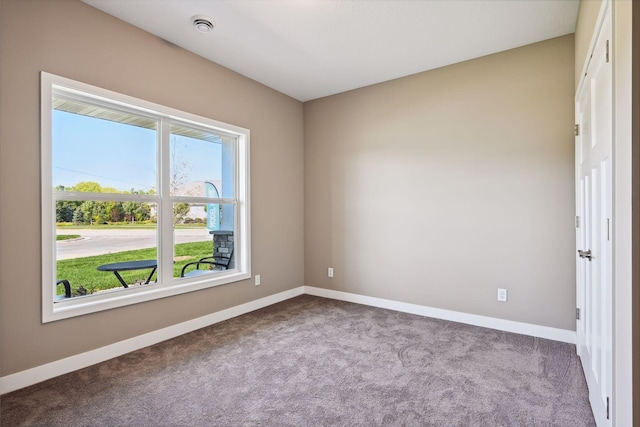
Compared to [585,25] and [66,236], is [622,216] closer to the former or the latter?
[585,25]

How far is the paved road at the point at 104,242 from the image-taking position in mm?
2539

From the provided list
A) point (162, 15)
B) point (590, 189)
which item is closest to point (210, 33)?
point (162, 15)

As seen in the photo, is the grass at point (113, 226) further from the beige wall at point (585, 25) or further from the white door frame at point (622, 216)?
the beige wall at point (585, 25)

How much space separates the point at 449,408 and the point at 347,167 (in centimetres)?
299

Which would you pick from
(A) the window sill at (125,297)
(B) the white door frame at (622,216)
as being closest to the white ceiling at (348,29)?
(B) the white door frame at (622,216)

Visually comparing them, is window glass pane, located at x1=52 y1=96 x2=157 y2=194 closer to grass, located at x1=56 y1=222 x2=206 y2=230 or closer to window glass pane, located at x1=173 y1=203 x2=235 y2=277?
grass, located at x1=56 y1=222 x2=206 y2=230

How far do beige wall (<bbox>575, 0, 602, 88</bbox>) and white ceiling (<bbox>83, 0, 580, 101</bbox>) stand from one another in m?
0.14

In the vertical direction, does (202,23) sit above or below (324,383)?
above

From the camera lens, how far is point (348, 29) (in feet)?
9.33

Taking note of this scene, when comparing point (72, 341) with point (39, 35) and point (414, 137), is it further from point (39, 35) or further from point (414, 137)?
point (414, 137)

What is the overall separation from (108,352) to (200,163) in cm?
195

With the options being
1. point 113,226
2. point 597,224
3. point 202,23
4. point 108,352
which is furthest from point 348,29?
point 108,352

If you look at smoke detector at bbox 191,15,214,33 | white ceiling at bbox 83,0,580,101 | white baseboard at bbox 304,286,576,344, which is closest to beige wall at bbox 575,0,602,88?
white ceiling at bbox 83,0,580,101

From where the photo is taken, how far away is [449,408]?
1.96 metres
